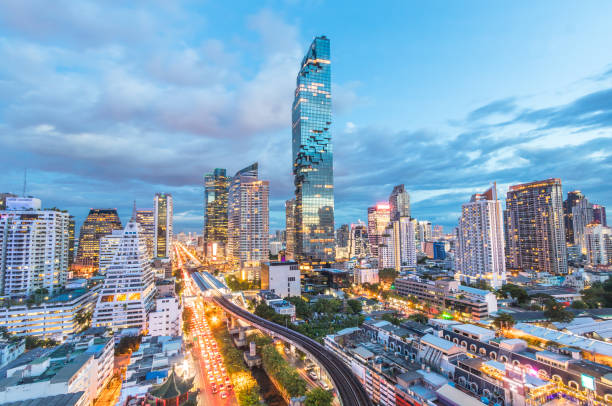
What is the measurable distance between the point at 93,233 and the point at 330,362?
5818 inches

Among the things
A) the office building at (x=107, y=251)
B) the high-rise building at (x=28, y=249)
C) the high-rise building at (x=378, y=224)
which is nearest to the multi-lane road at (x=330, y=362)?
the high-rise building at (x=28, y=249)

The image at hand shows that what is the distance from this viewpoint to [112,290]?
5488cm

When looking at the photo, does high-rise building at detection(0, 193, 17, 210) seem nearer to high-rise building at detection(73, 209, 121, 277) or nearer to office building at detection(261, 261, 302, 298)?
high-rise building at detection(73, 209, 121, 277)

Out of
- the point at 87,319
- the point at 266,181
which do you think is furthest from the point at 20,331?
the point at 266,181

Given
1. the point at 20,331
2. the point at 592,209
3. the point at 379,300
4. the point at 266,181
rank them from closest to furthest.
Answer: the point at 20,331
the point at 379,300
the point at 266,181
the point at 592,209

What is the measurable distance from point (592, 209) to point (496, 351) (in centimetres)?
16338

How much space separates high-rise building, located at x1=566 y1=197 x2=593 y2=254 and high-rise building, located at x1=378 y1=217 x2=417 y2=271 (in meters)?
83.0

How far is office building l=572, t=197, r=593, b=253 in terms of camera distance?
142375 mm

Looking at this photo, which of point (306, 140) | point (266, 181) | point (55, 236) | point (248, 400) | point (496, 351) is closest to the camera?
point (248, 400)

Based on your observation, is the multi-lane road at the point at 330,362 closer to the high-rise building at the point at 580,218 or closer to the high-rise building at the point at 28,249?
the high-rise building at the point at 28,249

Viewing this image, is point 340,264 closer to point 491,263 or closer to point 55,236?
point 491,263

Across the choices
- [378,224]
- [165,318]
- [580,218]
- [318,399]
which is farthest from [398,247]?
[318,399]

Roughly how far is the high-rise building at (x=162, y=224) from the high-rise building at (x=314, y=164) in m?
103

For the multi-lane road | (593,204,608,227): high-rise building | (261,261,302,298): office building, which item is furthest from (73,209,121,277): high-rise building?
(593,204,608,227): high-rise building
